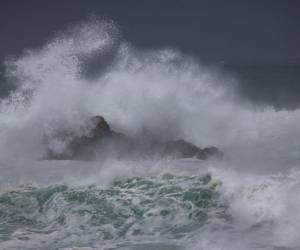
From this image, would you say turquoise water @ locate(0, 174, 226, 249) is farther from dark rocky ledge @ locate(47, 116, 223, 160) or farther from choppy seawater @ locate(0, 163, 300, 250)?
dark rocky ledge @ locate(47, 116, 223, 160)

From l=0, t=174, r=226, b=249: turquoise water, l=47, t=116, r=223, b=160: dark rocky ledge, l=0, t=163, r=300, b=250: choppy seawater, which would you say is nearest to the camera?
l=0, t=163, r=300, b=250: choppy seawater

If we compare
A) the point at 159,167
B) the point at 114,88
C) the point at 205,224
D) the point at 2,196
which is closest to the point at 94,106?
the point at 114,88

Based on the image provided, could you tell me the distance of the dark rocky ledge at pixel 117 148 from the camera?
12881 mm

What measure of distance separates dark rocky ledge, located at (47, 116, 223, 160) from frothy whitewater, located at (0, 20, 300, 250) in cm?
36

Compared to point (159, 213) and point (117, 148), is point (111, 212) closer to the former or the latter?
point (159, 213)

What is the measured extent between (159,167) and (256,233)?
12.5 ft

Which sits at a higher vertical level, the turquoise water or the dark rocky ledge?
the dark rocky ledge

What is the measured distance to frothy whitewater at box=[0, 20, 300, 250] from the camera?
7.74 m

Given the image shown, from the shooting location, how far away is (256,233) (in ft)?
24.7

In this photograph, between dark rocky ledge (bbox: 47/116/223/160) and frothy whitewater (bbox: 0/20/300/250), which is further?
dark rocky ledge (bbox: 47/116/223/160)

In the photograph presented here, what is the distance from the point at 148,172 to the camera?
10625mm

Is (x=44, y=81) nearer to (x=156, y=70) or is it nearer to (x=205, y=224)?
(x=156, y=70)

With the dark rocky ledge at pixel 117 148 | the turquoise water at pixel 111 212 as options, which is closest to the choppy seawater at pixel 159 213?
the turquoise water at pixel 111 212

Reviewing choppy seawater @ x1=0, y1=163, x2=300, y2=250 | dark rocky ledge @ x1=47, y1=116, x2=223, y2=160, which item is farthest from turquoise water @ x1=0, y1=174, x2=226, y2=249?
dark rocky ledge @ x1=47, y1=116, x2=223, y2=160
